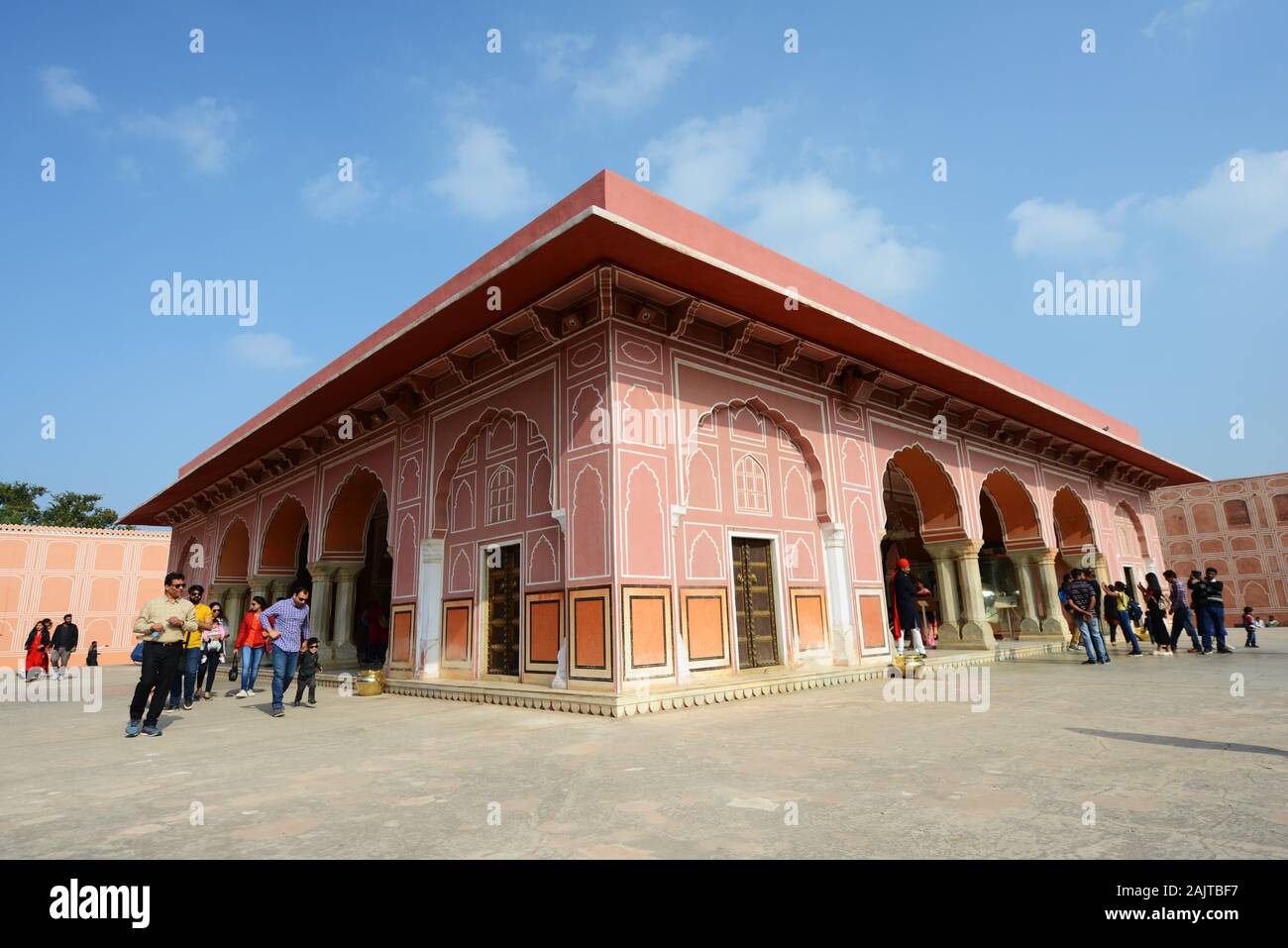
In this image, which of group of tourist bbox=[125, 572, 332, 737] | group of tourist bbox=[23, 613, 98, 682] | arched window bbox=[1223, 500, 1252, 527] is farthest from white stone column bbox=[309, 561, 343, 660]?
arched window bbox=[1223, 500, 1252, 527]

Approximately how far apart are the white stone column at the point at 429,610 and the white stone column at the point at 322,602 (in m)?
3.75

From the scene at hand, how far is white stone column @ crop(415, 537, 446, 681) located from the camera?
861 centimetres

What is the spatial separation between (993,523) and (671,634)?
42.1 feet

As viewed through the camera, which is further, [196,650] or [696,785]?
[196,650]

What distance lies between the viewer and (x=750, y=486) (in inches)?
317

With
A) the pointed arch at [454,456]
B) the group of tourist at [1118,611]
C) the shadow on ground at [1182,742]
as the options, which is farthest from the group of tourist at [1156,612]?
the pointed arch at [454,456]

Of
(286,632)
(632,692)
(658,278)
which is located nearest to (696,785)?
(632,692)

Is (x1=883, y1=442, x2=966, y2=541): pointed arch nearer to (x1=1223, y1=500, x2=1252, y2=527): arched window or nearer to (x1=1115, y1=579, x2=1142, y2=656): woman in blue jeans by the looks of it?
(x1=1115, y1=579, x2=1142, y2=656): woman in blue jeans

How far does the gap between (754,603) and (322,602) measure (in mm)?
8131

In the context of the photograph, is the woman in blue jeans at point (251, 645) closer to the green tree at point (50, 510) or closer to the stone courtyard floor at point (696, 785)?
the stone courtyard floor at point (696, 785)

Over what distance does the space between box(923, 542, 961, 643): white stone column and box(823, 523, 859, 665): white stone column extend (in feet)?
11.9

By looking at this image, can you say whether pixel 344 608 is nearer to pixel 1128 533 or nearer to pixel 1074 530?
pixel 1074 530

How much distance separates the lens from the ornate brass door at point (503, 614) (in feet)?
25.8
